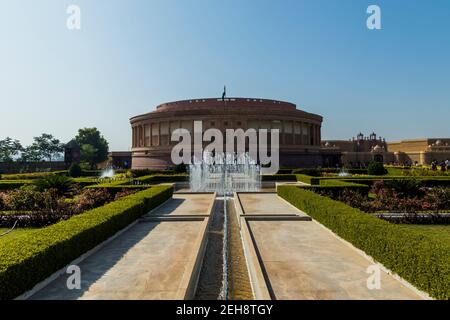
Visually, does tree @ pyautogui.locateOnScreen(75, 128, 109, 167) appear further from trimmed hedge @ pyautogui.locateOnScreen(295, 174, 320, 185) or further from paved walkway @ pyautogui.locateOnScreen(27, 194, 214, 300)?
paved walkway @ pyautogui.locateOnScreen(27, 194, 214, 300)

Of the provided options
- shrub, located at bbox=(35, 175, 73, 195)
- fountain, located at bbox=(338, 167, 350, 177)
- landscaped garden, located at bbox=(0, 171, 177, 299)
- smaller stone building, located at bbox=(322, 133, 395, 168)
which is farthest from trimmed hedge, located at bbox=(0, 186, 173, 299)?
smaller stone building, located at bbox=(322, 133, 395, 168)

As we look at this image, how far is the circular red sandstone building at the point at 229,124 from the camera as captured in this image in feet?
161

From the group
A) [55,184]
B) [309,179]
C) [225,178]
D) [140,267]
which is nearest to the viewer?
[140,267]

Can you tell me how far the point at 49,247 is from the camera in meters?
6.12

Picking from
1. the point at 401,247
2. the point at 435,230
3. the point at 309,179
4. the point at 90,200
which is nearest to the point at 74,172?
the point at 90,200

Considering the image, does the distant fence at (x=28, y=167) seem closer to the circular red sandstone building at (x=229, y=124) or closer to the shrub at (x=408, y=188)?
the circular red sandstone building at (x=229, y=124)

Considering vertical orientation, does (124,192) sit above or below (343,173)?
below

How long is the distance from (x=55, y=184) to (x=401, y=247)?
62.8 ft

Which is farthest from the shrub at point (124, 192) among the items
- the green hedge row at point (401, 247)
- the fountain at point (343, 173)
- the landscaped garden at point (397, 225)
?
the fountain at point (343, 173)

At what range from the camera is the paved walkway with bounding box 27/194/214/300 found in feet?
17.7

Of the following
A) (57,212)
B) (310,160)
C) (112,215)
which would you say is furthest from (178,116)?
(112,215)

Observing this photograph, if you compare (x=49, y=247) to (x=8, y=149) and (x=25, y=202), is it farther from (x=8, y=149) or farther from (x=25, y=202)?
(x=8, y=149)
